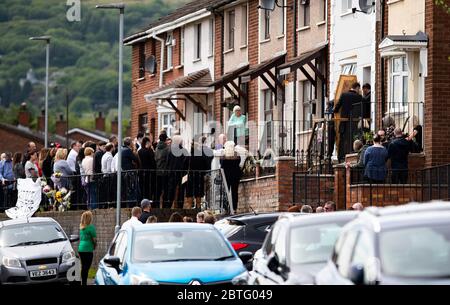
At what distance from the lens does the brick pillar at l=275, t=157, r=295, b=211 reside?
36719mm

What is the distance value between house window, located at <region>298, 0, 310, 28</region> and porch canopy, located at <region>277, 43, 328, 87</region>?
5.52 feet

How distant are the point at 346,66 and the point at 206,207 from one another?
22.9 feet

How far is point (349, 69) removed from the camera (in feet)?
146

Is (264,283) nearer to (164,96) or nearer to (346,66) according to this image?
(346,66)

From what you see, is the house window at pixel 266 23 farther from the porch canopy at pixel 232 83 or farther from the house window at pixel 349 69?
the house window at pixel 349 69

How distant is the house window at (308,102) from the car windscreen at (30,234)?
1338 cm

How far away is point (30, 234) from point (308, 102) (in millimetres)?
15127

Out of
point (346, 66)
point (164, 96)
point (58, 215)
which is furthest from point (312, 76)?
point (164, 96)

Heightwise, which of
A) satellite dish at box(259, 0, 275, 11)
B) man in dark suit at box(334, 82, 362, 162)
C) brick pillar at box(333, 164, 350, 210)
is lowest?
brick pillar at box(333, 164, 350, 210)

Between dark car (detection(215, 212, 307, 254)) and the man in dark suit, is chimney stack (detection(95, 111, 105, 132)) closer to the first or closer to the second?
the man in dark suit

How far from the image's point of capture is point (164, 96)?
59.6m

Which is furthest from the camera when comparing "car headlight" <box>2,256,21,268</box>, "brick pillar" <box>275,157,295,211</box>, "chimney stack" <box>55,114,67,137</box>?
"chimney stack" <box>55,114,67,137</box>

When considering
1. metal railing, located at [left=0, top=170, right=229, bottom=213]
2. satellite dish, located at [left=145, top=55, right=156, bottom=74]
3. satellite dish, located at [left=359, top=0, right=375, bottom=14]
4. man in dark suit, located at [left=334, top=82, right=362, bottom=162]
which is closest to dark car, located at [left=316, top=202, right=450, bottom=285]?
man in dark suit, located at [left=334, top=82, right=362, bottom=162]

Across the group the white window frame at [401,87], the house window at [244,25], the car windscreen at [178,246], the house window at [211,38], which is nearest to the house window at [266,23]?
the house window at [244,25]
